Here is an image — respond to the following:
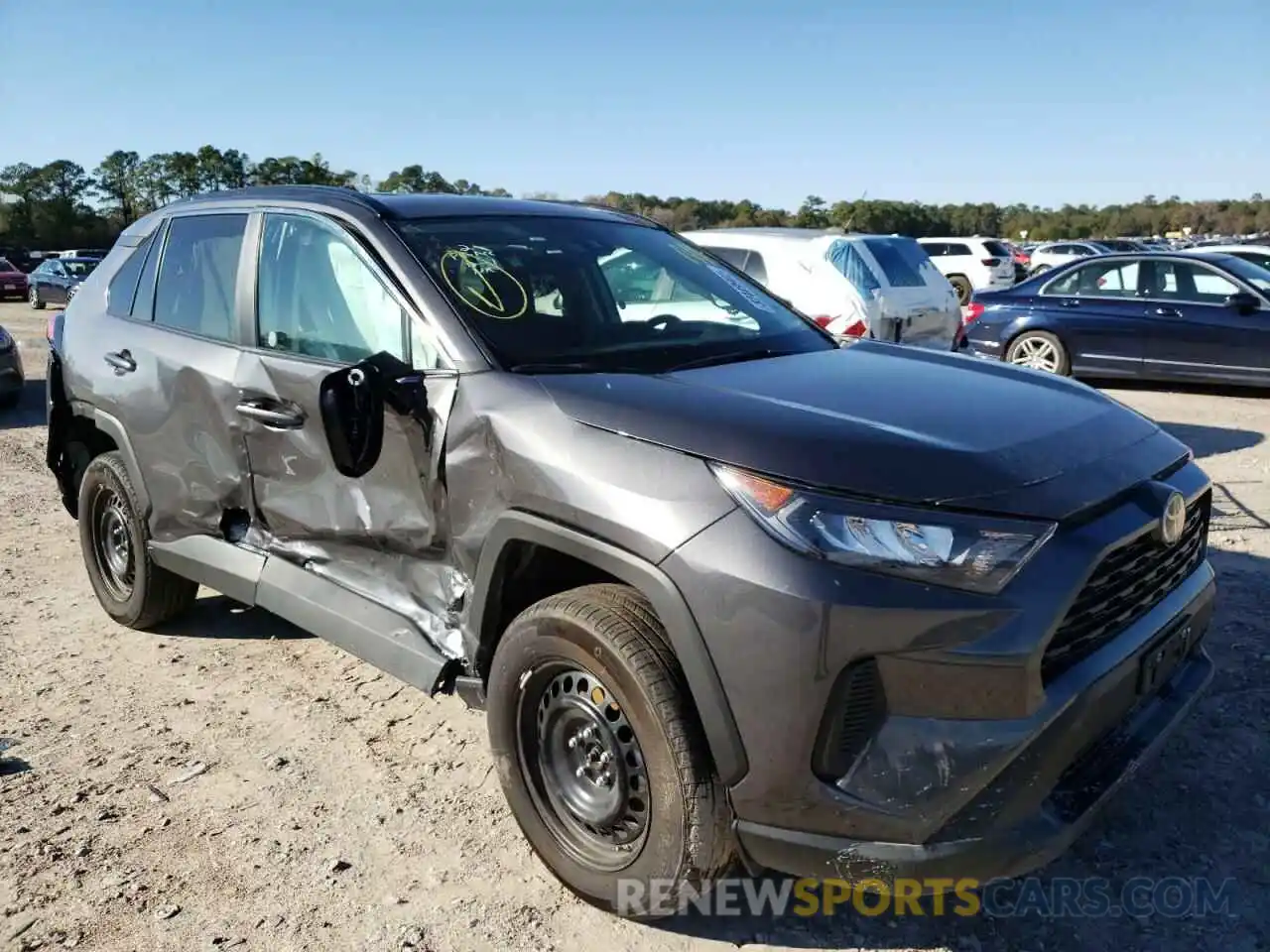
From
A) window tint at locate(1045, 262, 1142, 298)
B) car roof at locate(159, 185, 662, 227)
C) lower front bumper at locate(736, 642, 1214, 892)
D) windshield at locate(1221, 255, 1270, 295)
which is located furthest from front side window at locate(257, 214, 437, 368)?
windshield at locate(1221, 255, 1270, 295)

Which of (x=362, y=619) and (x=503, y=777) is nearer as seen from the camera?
(x=503, y=777)

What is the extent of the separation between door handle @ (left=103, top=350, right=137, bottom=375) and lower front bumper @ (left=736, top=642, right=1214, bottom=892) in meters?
3.30

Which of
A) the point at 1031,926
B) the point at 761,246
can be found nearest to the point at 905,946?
the point at 1031,926

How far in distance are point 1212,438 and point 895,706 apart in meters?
7.53

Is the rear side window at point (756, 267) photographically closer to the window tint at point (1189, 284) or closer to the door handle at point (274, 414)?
the window tint at point (1189, 284)

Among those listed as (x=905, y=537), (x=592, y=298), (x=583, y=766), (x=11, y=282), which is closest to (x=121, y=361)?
(x=592, y=298)

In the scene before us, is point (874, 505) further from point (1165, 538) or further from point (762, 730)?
point (1165, 538)

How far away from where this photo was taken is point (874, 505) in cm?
217

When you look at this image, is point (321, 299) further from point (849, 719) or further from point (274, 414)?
point (849, 719)

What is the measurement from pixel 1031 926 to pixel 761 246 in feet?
22.8

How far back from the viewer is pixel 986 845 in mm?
2133

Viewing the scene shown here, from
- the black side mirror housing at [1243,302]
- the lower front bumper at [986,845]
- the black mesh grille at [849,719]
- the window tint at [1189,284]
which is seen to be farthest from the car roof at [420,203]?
the window tint at [1189,284]

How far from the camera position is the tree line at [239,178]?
191ft

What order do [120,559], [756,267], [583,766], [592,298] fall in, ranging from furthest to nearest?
[756,267], [120,559], [592,298], [583,766]
